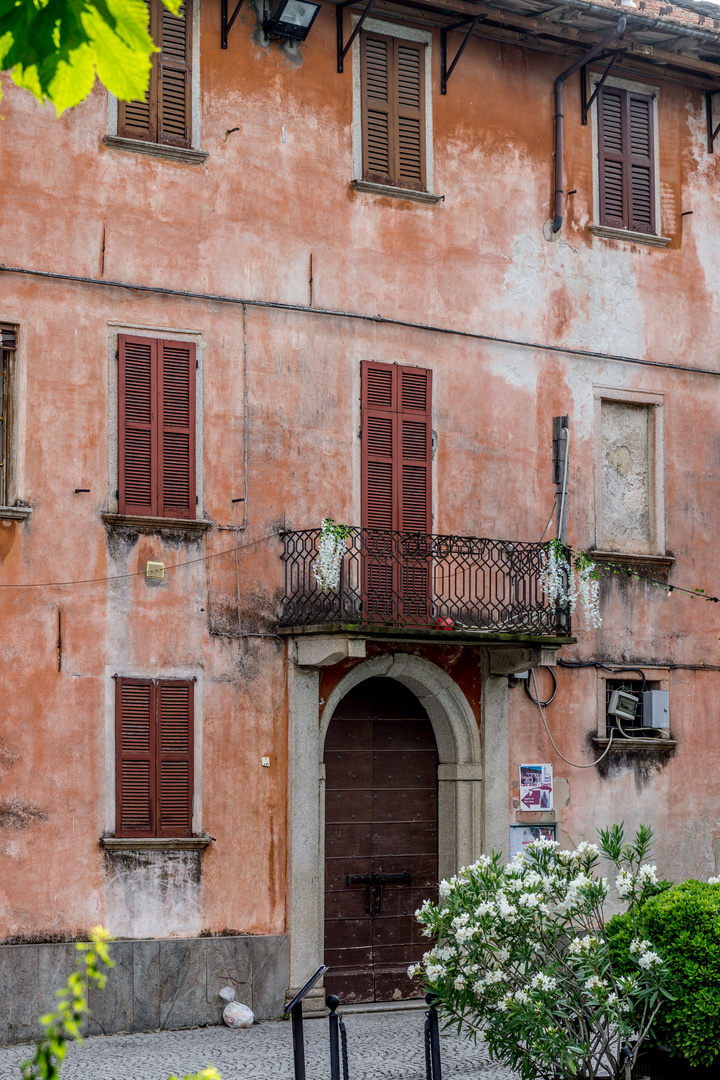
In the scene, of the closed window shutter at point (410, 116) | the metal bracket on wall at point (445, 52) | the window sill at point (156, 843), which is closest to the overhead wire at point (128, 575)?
the window sill at point (156, 843)

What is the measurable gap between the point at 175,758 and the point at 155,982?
1942mm

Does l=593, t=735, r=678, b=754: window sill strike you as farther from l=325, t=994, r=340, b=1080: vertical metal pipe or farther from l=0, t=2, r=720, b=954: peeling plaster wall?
l=325, t=994, r=340, b=1080: vertical metal pipe

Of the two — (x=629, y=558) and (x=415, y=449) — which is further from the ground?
(x=415, y=449)

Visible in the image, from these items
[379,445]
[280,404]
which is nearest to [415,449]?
[379,445]

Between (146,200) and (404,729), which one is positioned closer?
(146,200)

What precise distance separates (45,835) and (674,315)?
29.4 feet

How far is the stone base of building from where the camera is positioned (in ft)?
42.6

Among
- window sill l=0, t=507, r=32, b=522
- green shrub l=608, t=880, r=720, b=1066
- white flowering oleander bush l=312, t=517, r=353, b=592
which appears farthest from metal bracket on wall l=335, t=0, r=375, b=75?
green shrub l=608, t=880, r=720, b=1066

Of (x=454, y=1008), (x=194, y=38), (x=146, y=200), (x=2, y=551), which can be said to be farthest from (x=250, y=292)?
(x=454, y=1008)

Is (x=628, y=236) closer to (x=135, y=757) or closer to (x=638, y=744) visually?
(x=638, y=744)

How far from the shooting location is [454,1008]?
29.9 ft

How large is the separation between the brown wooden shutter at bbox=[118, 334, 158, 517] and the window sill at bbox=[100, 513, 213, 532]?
9cm

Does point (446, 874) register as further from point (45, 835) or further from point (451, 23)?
point (451, 23)

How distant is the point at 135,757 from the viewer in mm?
13805
